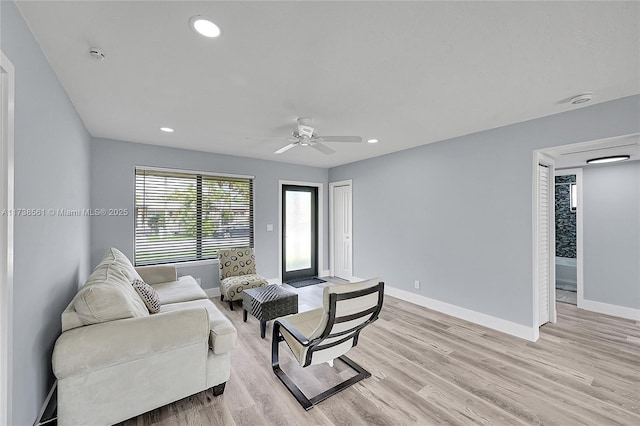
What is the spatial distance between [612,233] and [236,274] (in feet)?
18.4

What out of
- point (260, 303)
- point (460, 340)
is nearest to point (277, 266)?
point (260, 303)

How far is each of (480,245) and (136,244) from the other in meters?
4.91

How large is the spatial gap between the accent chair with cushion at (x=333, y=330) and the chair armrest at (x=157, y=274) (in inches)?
83.3

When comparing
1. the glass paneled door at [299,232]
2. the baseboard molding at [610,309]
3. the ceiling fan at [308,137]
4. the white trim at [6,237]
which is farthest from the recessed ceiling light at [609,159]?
the white trim at [6,237]

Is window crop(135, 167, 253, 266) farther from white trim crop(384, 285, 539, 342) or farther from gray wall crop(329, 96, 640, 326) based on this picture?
white trim crop(384, 285, 539, 342)

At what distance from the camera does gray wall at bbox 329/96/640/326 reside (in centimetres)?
286

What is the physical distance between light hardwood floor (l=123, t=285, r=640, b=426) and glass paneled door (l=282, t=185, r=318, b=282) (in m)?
2.33

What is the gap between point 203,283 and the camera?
14.5 ft

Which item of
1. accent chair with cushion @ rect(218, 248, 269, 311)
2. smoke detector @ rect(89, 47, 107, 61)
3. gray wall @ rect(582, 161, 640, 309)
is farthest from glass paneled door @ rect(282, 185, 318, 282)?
gray wall @ rect(582, 161, 640, 309)

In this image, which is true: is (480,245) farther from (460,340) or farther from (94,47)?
(94,47)

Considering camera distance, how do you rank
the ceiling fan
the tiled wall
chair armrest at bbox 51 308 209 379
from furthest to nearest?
1. the tiled wall
2. the ceiling fan
3. chair armrest at bbox 51 308 209 379

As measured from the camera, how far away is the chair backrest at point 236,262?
420 centimetres

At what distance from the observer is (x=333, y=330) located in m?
1.91

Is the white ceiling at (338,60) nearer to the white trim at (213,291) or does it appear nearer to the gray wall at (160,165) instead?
the gray wall at (160,165)
